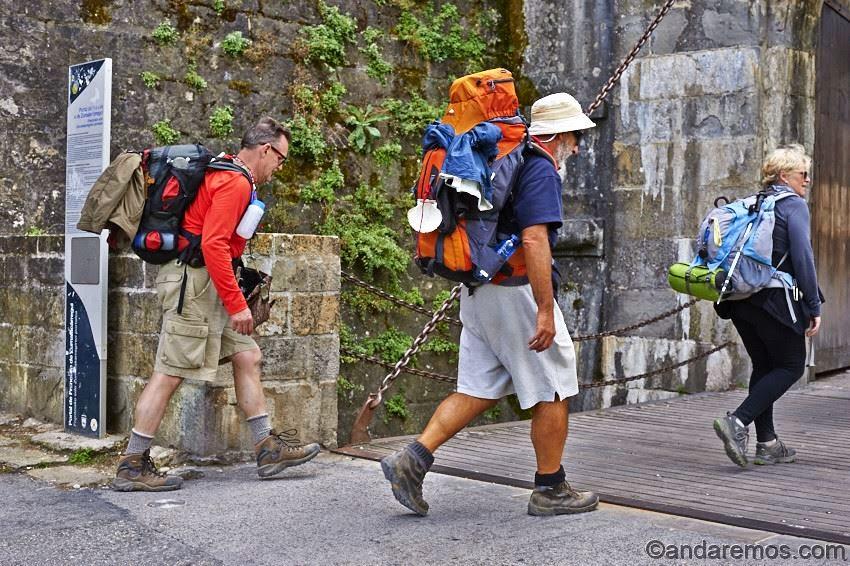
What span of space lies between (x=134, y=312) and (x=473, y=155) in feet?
8.46

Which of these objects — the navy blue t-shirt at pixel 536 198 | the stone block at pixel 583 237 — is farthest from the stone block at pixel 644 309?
the navy blue t-shirt at pixel 536 198

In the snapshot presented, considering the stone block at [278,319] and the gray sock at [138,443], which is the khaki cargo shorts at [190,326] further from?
the stone block at [278,319]

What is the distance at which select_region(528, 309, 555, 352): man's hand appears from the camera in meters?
4.23

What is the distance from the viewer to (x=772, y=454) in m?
5.60

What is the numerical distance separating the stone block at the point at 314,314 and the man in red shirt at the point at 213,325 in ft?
1.60

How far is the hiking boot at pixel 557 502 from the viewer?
443 centimetres

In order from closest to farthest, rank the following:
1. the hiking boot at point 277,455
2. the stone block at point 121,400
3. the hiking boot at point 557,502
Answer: the hiking boot at point 557,502 → the hiking boot at point 277,455 → the stone block at point 121,400

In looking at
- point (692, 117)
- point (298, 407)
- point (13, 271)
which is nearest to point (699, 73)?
point (692, 117)

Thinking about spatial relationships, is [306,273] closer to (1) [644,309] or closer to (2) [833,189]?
(1) [644,309]

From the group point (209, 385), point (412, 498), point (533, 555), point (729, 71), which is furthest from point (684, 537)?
point (729, 71)

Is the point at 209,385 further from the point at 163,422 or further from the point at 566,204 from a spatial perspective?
the point at 566,204

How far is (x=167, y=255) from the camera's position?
5176mm

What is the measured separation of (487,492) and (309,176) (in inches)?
183

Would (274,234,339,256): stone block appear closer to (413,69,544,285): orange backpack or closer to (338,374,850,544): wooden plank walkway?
(338,374,850,544): wooden plank walkway
